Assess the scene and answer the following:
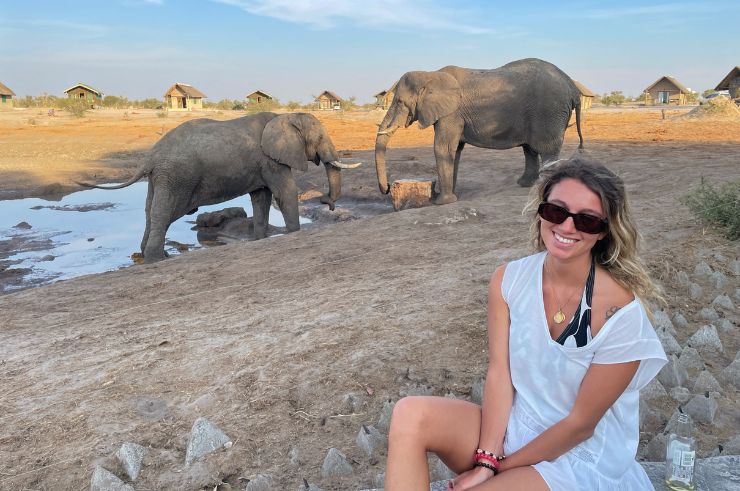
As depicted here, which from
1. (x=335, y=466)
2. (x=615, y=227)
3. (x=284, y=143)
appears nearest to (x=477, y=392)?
(x=335, y=466)

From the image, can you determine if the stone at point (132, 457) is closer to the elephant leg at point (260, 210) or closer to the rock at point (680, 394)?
the rock at point (680, 394)

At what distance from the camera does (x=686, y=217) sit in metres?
7.31

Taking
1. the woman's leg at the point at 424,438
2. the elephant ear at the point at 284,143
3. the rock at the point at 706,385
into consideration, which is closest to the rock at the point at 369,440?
the woman's leg at the point at 424,438

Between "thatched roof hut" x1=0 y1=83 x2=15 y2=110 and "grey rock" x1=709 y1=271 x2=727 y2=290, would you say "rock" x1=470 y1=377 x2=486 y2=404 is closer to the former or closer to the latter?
"grey rock" x1=709 y1=271 x2=727 y2=290

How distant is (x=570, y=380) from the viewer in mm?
2166

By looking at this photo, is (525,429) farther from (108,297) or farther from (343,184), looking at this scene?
(343,184)

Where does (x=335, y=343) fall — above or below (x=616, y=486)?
below

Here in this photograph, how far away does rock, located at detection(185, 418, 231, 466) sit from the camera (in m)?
3.18

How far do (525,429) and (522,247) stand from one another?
180 inches

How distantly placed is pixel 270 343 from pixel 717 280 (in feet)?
11.6

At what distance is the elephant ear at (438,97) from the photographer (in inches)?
431

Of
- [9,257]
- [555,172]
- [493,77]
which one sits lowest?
[9,257]

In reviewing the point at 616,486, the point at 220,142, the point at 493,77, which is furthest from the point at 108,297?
the point at 493,77

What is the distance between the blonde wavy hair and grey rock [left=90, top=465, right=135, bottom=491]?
2.27m
